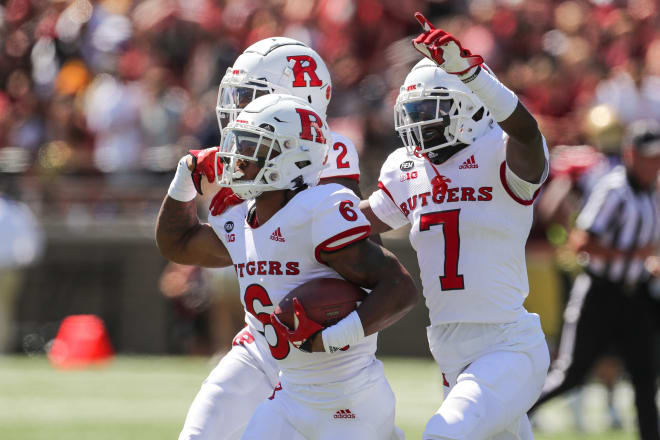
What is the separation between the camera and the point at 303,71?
482 cm

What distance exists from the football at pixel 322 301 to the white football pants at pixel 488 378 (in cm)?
51

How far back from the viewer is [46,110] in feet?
45.6

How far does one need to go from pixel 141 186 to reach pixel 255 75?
795cm

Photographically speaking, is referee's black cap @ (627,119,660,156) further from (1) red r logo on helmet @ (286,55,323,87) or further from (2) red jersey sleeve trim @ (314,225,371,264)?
(2) red jersey sleeve trim @ (314,225,371,264)

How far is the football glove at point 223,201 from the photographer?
14.6 feet

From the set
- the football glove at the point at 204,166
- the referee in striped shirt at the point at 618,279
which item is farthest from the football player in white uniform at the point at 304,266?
the referee in striped shirt at the point at 618,279

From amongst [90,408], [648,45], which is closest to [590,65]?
[648,45]

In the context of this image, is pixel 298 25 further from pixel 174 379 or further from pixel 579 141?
pixel 174 379

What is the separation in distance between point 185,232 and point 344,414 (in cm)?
111

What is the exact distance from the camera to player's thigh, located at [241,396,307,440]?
13.2 feet

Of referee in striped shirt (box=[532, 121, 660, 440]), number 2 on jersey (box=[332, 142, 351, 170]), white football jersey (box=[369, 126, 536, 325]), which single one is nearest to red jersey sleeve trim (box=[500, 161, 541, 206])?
white football jersey (box=[369, 126, 536, 325])

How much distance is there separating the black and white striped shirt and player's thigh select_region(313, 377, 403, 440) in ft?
10.4

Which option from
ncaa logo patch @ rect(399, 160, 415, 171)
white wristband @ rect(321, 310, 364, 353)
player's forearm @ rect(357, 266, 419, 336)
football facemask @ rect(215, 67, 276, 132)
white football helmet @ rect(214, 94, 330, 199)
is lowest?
white wristband @ rect(321, 310, 364, 353)

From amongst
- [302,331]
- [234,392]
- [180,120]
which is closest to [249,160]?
[302,331]
